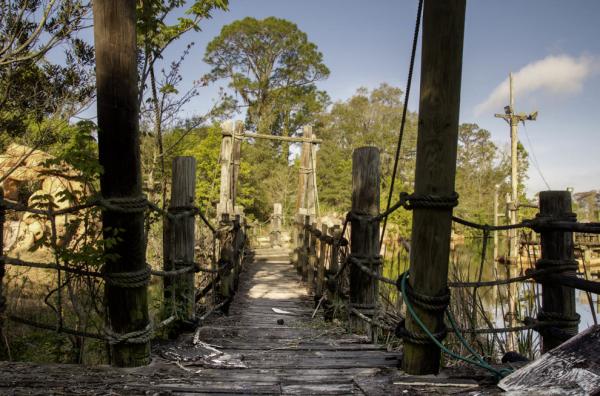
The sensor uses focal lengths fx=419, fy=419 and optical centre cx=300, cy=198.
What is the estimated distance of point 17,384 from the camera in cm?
192

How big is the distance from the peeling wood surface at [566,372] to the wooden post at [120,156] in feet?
6.29

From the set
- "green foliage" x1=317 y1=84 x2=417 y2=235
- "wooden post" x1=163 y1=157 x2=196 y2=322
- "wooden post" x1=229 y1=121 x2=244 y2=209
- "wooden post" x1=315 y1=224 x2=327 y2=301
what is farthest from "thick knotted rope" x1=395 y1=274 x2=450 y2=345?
"green foliage" x1=317 y1=84 x2=417 y2=235

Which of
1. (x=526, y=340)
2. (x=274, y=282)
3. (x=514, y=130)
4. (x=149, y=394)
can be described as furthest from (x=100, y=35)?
(x=514, y=130)

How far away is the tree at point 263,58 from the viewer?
27.1 metres

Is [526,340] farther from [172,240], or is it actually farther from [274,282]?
[274,282]

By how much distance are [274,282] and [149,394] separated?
19.8 feet

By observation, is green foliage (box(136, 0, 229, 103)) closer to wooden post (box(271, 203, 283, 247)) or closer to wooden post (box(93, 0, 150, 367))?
wooden post (box(93, 0, 150, 367))

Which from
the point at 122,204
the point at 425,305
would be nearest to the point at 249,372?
the point at 425,305

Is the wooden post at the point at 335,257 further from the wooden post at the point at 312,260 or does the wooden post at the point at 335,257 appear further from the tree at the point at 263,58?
the tree at the point at 263,58

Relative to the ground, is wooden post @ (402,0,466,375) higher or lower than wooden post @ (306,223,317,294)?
higher

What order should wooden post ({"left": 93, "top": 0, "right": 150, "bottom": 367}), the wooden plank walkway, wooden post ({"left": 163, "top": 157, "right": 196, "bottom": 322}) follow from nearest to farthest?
the wooden plank walkway → wooden post ({"left": 93, "top": 0, "right": 150, "bottom": 367}) → wooden post ({"left": 163, "top": 157, "right": 196, "bottom": 322})

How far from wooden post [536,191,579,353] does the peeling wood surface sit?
1.94 feet

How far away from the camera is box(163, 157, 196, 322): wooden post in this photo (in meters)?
3.18

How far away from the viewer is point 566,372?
64.1 inches
